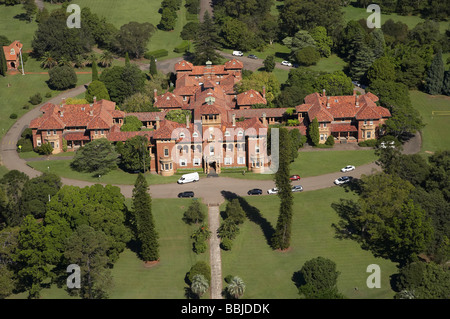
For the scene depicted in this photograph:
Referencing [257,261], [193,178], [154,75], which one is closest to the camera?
[257,261]

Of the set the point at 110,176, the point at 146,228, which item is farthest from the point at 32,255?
the point at 110,176

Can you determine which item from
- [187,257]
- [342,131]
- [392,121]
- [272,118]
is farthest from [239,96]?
[187,257]

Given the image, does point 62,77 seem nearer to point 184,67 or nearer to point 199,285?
point 184,67

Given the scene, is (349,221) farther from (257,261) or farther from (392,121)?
(392,121)

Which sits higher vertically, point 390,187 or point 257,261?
point 390,187

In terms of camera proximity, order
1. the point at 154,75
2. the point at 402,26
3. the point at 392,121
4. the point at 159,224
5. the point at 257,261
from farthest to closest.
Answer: the point at 402,26, the point at 154,75, the point at 392,121, the point at 159,224, the point at 257,261

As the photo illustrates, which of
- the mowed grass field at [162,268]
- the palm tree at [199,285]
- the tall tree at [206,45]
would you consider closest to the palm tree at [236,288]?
the palm tree at [199,285]

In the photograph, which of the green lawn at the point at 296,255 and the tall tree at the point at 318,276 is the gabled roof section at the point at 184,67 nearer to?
the green lawn at the point at 296,255
